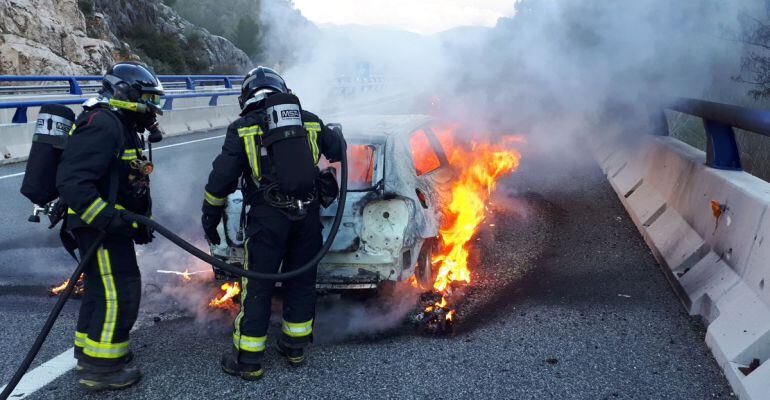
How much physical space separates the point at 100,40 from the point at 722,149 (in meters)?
35.2

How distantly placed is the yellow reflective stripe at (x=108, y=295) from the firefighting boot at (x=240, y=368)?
2.20 ft

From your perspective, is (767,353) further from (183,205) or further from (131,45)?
(131,45)

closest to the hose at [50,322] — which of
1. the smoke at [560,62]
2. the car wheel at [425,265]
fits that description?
the car wheel at [425,265]

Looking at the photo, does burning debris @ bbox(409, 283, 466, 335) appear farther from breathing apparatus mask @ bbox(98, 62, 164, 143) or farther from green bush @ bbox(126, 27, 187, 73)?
green bush @ bbox(126, 27, 187, 73)

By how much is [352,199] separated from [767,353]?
2.65 meters

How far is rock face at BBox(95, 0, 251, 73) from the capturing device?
148ft

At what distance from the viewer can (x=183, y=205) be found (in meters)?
7.85

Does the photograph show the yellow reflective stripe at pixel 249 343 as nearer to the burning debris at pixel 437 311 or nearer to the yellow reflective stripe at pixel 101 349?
the yellow reflective stripe at pixel 101 349

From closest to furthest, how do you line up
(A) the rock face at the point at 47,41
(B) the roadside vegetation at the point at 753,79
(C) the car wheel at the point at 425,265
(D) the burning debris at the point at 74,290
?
(D) the burning debris at the point at 74,290
(C) the car wheel at the point at 425,265
(B) the roadside vegetation at the point at 753,79
(A) the rock face at the point at 47,41

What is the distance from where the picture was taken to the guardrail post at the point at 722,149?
5033 millimetres

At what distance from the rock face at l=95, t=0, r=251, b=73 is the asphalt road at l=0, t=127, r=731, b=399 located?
141ft

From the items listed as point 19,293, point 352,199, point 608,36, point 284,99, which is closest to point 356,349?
point 352,199

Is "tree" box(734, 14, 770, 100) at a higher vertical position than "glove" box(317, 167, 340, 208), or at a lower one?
higher

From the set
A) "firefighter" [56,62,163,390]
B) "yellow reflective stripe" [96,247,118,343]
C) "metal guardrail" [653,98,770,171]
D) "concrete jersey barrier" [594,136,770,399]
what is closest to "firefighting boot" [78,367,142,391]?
"firefighter" [56,62,163,390]
